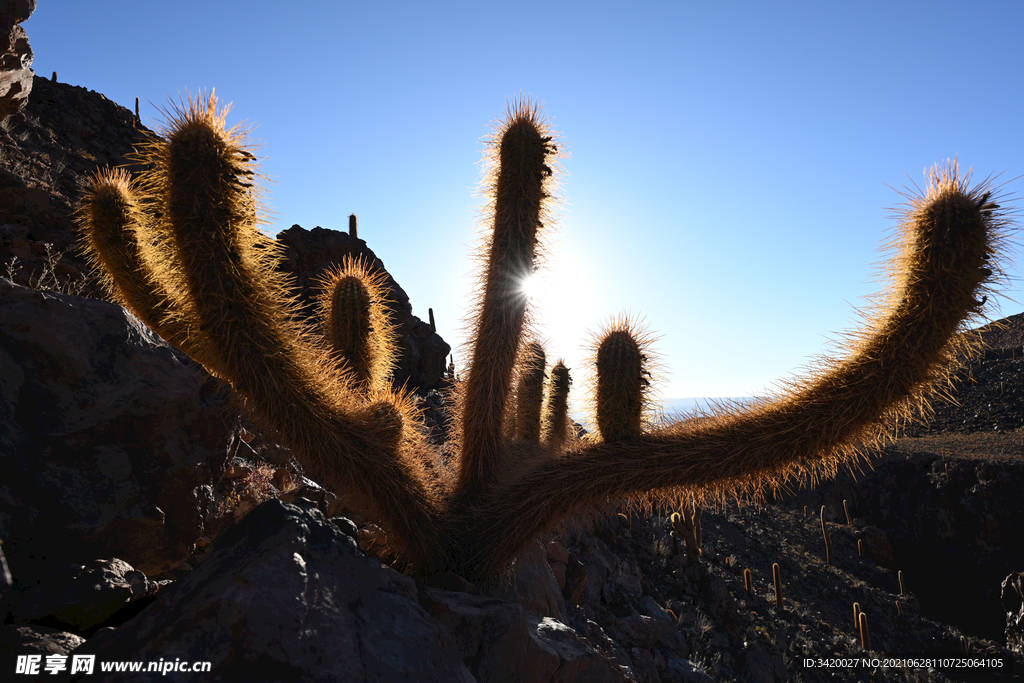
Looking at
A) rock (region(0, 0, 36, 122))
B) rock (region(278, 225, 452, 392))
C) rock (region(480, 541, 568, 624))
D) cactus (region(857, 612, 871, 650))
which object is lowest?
cactus (region(857, 612, 871, 650))

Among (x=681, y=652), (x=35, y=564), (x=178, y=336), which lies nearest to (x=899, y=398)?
(x=35, y=564)

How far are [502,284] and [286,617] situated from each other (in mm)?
2518

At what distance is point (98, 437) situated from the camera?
2508mm

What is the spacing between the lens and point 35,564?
2.04 m

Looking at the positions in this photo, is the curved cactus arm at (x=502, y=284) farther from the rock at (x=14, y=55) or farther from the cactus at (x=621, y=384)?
the rock at (x=14, y=55)

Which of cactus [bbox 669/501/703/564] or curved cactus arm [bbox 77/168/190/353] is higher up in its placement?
curved cactus arm [bbox 77/168/190/353]

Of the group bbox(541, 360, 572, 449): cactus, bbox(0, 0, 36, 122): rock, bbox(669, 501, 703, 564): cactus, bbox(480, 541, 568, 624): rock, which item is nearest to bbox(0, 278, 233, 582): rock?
bbox(480, 541, 568, 624): rock

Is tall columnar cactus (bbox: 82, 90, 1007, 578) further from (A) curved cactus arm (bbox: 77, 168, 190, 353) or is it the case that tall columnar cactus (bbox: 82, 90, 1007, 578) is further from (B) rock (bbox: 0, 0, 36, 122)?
(B) rock (bbox: 0, 0, 36, 122)

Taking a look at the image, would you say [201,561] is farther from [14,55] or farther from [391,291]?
[14,55]

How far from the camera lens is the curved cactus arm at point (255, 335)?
2.77 m

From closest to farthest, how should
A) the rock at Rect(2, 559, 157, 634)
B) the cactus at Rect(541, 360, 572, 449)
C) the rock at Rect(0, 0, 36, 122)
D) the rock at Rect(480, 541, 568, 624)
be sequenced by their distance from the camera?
the rock at Rect(2, 559, 157, 634) < the rock at Rect(480, 541, 568, 624) < the cactus at Rect(541, 360, 572, 449) < the rock at Rect(0, 0, 36, 122)

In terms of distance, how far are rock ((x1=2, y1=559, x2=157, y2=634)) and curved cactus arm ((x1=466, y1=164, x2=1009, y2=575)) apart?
221cm

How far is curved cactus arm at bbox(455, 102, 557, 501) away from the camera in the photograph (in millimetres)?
3727

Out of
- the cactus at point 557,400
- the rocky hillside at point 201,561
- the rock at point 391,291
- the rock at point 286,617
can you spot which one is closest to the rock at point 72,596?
the rocky hillside at point 201,561
